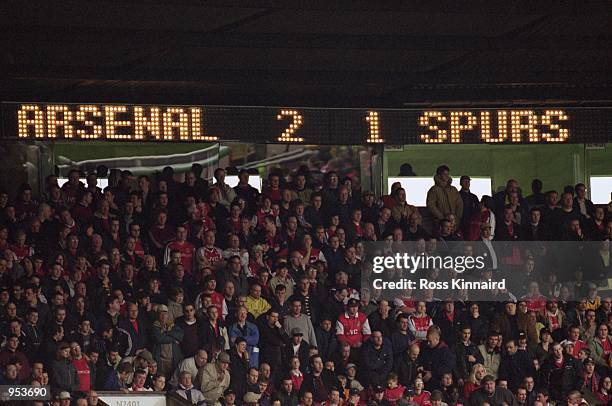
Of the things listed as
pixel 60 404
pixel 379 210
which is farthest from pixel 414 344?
pixel 60 404

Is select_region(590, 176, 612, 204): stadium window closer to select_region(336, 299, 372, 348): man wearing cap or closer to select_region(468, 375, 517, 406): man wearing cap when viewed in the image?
select_region(468, 375, 517, 406): man wearing cap

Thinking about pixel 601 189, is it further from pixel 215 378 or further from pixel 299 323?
pixel 215 378

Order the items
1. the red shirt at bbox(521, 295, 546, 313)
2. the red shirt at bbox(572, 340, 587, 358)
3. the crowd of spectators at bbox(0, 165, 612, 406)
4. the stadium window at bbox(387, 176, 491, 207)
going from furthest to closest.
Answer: the stadium window at bbox(387, 176, 491, 207), the red shirt at bbox(521, 295, 546, 313), the red shirt at bbox(572, 340, 587, 358), the crowd of spectators at bbox(0, 165, 612, 406)

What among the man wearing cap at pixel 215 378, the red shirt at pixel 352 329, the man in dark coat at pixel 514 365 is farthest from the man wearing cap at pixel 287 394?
the man in dark coat at pixel 514 365

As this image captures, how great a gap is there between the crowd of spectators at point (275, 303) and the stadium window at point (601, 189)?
2.07 meters

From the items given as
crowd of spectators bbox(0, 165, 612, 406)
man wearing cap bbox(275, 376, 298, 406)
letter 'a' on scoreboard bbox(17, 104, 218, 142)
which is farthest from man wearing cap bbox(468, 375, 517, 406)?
letter 'a' on scoreboard bbox(17, 104, 218, 142)

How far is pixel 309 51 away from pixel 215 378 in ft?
12.4

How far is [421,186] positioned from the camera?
1923 centimetres

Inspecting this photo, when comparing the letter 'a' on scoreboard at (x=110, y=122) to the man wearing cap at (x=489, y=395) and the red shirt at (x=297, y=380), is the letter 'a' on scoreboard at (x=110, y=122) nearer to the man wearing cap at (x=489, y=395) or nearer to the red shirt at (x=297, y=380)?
the red shirt at (x=297, y=380)

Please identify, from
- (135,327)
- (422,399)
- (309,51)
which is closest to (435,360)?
(422,399)

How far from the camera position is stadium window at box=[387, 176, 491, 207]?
18938 mm

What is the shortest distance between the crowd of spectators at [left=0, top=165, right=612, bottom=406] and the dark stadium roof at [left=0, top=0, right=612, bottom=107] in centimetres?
119

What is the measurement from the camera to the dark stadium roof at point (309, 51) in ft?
40.4

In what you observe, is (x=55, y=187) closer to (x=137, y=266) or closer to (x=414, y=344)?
(x=137, y=266)
